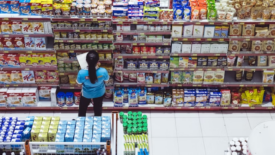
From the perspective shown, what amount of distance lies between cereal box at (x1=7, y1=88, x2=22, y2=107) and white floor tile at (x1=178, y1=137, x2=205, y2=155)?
325 centimetres

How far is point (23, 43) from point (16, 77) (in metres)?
Answer: 0.78

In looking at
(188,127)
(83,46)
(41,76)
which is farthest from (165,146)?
(41,76)

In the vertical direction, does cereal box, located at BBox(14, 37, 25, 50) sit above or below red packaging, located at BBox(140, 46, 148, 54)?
above

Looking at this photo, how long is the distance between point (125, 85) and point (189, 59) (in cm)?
137

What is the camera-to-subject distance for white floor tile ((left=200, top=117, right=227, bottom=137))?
23.3ft

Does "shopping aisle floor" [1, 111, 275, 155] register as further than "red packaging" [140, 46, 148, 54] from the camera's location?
No

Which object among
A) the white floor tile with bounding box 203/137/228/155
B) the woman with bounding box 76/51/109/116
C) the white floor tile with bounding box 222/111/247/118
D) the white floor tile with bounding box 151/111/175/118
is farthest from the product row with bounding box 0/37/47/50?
the white floor tile with bounding box 222/111/247/118

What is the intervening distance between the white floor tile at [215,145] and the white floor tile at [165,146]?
0.56 m

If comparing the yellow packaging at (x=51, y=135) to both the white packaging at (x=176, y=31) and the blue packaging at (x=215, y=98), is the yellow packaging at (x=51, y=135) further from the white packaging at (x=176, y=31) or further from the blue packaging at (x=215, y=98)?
the blue packaging at (x=215, y=98)

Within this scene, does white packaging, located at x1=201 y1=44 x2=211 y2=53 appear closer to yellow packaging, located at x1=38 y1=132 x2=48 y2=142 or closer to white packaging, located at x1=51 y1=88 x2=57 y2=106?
white packaging, located at x1=51 y1=88 x2=57 y2=106

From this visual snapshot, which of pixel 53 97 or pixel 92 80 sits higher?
pixel 92 80

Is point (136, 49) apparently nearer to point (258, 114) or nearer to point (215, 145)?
point (215, 145)

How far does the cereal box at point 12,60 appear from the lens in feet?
23.0

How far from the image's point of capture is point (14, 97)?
732cm
